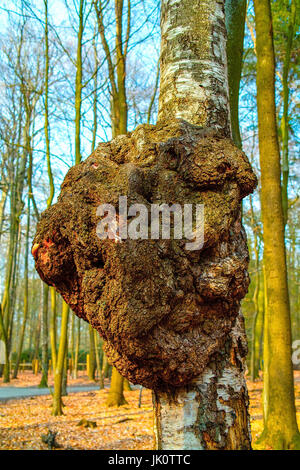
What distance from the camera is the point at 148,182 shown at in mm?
1692

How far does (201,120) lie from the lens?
192 centimetres

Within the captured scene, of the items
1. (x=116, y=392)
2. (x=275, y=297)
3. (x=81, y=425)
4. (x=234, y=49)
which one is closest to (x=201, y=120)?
(x=234, y=49)

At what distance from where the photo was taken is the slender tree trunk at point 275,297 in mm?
5648

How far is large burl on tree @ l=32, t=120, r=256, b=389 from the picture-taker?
151 cm

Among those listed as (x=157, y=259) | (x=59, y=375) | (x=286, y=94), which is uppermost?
(x=286, y=94)

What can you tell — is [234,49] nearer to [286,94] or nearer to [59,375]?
[286,94]

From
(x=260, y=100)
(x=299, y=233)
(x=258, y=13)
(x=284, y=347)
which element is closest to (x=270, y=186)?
(x=260, y=100)

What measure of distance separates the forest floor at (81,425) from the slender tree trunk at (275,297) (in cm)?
54

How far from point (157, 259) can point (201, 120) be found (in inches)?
31.7
